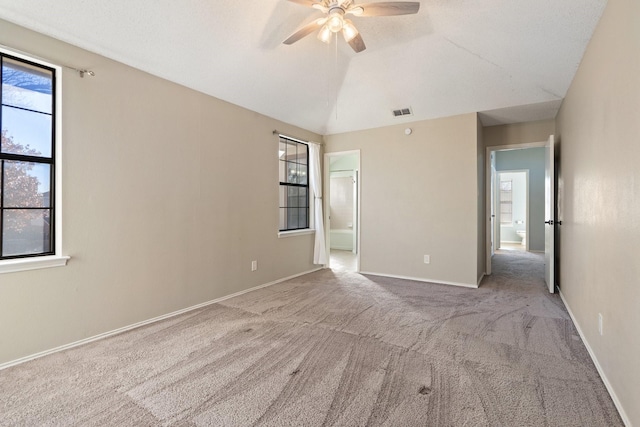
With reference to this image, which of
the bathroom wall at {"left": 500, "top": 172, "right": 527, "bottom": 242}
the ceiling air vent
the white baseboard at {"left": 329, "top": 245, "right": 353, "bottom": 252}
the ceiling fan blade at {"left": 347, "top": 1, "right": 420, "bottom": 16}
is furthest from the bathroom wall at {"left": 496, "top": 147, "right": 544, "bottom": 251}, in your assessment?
the ceiling fan blade at {"left": 347, "top": 1, "right": 420, "bottom": 16}

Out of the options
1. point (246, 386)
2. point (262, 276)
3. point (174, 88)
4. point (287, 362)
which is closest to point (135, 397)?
point (246, 386)

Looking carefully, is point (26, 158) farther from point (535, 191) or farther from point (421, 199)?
point (535, 191)

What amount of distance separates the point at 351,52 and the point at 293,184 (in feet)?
7.18

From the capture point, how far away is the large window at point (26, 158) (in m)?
2.17

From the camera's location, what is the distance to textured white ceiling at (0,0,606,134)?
2.36m

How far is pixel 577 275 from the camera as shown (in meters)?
2.88

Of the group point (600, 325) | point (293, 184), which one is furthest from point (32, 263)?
point (600, 325)

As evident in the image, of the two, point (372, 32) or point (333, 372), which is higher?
point (372, 32)

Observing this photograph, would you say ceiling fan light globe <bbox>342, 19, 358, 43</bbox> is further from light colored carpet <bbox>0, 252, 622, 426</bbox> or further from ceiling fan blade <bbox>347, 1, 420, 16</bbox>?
light colored carpet <bbox>0, 252, 622, 426</bbox>

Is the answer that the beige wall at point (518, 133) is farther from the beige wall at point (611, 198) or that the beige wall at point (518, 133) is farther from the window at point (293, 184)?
the window at point (293, 184)

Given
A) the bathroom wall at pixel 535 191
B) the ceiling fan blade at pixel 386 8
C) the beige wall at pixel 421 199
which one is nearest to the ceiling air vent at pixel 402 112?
the beige wall at pixel 421 199

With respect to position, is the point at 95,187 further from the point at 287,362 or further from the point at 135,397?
the point at 287,362

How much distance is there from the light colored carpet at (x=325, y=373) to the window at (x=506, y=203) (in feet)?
24.6

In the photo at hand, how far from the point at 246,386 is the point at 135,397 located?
65 cm
